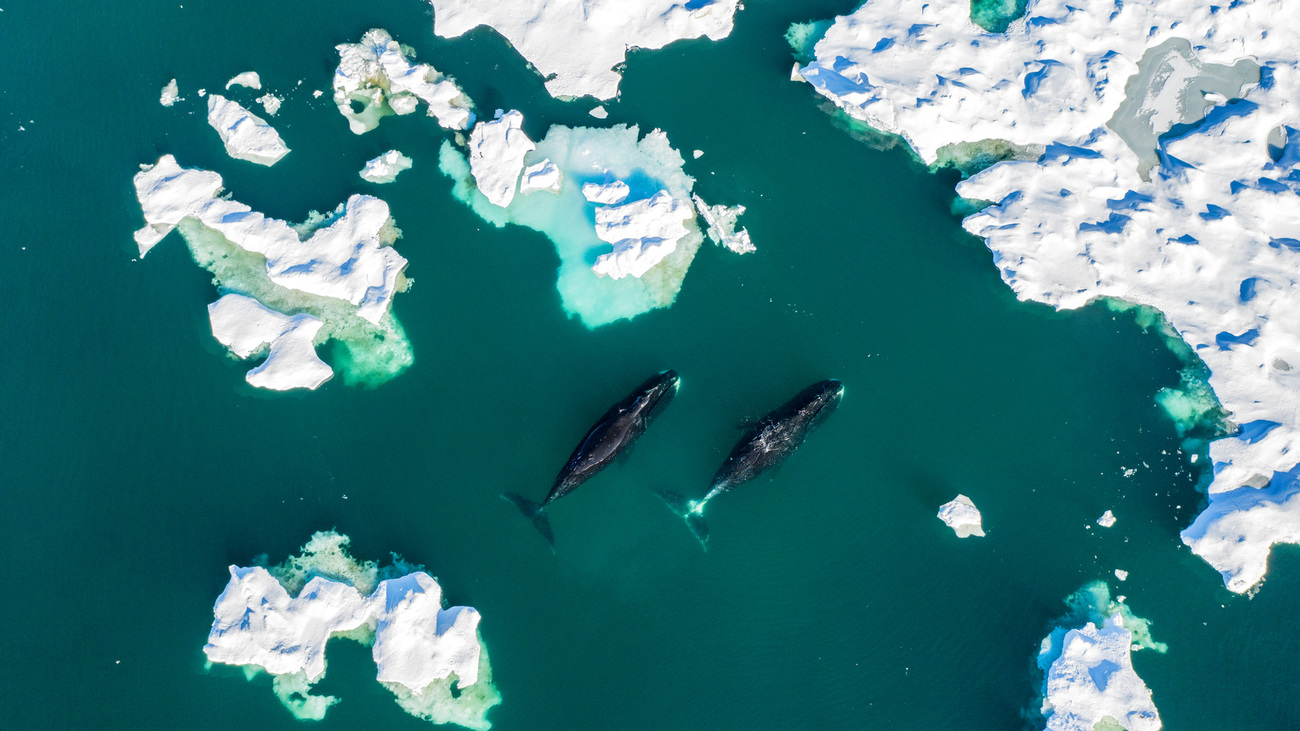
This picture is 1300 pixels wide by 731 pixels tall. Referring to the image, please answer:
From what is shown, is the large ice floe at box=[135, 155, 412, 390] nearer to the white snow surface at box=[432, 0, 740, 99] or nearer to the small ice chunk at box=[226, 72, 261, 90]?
the small ice chunk at box=[226, 72, 261, 90]

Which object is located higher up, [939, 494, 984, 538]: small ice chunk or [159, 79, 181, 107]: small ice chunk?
[159, 79, 181, 107]: small ice chunk

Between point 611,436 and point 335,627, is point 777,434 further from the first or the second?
point 335,627

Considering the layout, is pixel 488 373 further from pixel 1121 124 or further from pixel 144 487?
pixel 1121 124

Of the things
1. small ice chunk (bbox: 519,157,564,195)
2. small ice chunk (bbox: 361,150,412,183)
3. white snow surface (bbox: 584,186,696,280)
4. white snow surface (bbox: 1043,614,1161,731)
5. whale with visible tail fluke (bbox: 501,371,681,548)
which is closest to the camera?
white snow surface (bbox: 1043,614,1161,731)

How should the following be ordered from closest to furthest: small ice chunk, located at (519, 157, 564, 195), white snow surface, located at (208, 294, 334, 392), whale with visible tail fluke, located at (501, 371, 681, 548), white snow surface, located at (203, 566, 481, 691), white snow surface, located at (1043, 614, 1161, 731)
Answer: white snow surface, located at (1043, 614, 1161, 731), white snow surface, located at (203, 566, 481, 691), whale with visible tail fluke, located at (501, 371, 681, 548), white snow surface, located at (208, 294, 334, 392), small ice chunk, located at (519, 157, 564, 195)

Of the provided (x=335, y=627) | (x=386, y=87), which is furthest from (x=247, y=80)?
(x=335, y=627)

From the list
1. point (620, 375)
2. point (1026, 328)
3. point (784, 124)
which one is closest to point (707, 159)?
point (784, 124)

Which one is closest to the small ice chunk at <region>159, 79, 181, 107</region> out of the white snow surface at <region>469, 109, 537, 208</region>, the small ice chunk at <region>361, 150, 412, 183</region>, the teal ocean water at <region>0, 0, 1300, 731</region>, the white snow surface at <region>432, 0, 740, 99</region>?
the teal ocean water at <region>0, 0, 1300, 731</region>
